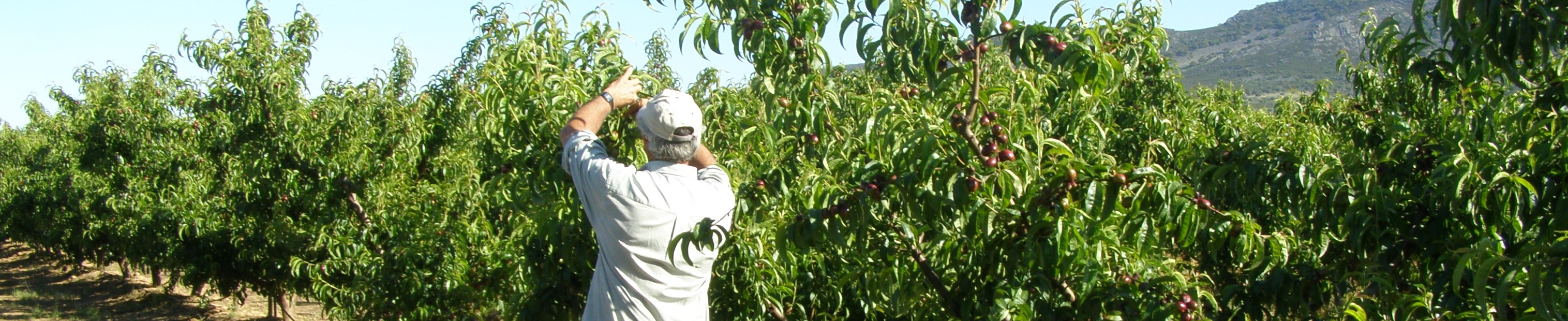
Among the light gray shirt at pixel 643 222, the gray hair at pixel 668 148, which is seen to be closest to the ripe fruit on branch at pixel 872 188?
the light gray shirt at pixel 643 222

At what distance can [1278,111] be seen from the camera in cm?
998

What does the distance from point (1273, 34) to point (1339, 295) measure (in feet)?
246

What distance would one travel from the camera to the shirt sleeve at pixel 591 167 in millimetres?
2568

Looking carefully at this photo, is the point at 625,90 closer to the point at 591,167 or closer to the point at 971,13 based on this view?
the point at 591,167

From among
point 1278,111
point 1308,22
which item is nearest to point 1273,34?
point 1308,22

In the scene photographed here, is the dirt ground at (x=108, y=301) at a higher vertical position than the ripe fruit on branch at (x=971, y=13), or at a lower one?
lower

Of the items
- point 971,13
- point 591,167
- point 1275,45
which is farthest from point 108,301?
point 1275,45

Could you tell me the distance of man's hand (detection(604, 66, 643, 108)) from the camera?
114 inches

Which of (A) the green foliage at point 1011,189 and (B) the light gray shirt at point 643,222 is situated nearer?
(A) the green foliage at point 1011,189

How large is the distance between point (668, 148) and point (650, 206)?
0.17 m

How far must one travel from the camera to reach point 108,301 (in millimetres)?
16875

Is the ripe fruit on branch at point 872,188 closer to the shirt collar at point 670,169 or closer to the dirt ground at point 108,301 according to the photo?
the shirt collar at point 670,169

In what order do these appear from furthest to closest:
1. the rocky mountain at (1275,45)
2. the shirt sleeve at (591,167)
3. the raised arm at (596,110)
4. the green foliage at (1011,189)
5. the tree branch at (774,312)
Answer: the rocky mountain at (1275,45)
the tree branch at (774,312)
the raised arm at (596,110)
the shirt sleeve at (591,167)
the green foliage at (1011,189)

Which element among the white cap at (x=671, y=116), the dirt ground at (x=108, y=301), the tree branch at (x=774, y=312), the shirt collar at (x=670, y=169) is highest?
the white cap at (x=671, y=116)
